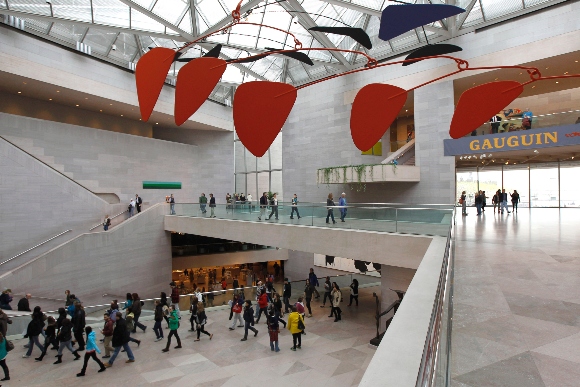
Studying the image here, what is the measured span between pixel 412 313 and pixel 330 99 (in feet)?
71.6

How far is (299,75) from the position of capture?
26.6 metres

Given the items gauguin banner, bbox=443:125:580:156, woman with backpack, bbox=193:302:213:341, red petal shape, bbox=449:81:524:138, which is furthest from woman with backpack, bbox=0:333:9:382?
gauguin banner, bbox=443:125:580:156

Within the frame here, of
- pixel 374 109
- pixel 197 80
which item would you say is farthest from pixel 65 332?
pixel 374 109

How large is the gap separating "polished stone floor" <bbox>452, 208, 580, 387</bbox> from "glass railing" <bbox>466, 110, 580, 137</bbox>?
1039 cm

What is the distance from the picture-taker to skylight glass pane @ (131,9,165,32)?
19.0m

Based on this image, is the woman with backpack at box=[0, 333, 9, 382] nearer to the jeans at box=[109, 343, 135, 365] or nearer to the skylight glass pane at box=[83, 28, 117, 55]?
the jeans at box=[109, 343, 135, 365]

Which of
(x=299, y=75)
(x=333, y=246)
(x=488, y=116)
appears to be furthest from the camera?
(x=299, y=75)

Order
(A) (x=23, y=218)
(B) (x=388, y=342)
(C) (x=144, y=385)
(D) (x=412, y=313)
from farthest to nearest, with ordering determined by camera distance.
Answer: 1. (A) (x=23, y=218)
2. (C) (x=144, y=385)
3. (D) (x=412, y=313)
4. (B) (x=388, y=342)

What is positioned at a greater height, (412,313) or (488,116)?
(488,116)

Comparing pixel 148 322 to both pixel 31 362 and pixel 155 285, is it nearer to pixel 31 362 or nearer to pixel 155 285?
pixel 31 362

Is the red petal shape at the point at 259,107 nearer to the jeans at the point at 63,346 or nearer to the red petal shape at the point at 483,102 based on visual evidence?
the red petal shape at the point at 483,102

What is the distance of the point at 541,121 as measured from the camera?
626 inches

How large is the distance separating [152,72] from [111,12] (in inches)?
687

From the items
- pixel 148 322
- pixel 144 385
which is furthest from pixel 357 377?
pixel 148 322
